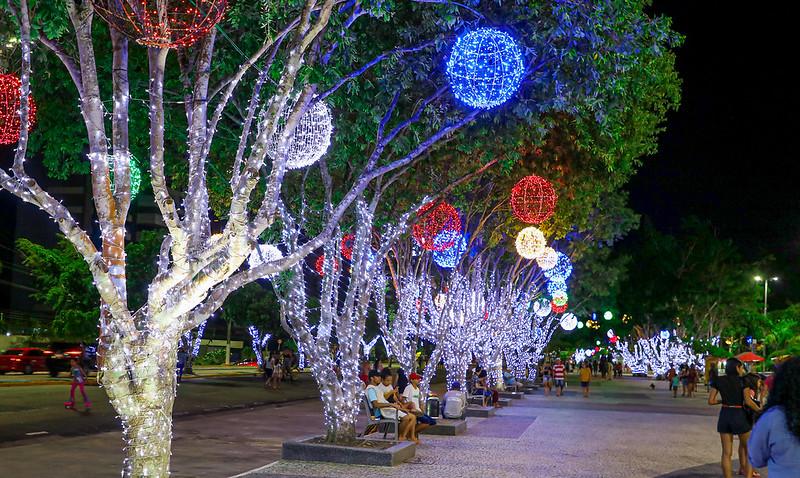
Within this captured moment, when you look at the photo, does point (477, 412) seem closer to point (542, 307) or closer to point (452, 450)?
point (452, 450)

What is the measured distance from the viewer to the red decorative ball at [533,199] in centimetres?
1692

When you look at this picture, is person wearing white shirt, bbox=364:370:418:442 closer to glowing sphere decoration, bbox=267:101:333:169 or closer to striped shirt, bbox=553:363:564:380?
glowing sphere decoration, bbox=267:101:333:169

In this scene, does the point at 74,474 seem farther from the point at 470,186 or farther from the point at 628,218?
the point at 628,218

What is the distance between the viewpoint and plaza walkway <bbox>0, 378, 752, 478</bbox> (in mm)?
11688

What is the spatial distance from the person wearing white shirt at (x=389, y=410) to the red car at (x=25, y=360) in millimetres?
27144

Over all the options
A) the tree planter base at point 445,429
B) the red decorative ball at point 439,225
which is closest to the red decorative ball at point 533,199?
the red decorative ball at point 439,225

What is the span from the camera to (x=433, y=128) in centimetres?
1349

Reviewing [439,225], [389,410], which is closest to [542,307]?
[439,225]

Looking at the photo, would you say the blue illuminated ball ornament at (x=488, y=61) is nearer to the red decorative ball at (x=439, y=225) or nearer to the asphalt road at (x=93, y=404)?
the red decorative ball at (x=439, y=225)

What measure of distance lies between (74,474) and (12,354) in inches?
1179

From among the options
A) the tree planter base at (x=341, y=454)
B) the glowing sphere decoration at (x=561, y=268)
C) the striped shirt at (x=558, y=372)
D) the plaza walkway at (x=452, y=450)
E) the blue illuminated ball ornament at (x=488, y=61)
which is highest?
the blue illuminated ball ornament at (x=488, y=61)

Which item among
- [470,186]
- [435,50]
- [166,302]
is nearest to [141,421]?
[166,302]

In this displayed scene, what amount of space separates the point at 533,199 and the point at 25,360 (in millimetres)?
28334

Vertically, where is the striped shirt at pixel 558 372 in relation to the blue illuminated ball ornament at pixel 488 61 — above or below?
below
